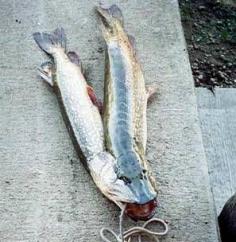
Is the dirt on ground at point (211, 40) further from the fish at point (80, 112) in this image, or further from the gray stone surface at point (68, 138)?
the fish at point (80, 112)

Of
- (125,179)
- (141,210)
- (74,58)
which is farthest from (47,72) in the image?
(141,210)

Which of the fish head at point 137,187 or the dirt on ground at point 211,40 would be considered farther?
the dirt on ground at point 211,40

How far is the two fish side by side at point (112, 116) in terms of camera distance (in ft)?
8.90

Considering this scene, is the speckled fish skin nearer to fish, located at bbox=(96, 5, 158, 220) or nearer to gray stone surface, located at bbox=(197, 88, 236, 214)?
fish, located at bbox=(96, 5, 158, 220)

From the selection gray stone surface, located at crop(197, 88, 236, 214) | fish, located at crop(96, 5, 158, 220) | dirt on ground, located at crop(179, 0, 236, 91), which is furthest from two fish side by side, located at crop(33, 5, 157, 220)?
dirt on ground, located at crop(179, 0, 236, 91)

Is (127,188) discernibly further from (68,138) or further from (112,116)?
(68,138)

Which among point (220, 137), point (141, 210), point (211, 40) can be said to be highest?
point (141, 210)

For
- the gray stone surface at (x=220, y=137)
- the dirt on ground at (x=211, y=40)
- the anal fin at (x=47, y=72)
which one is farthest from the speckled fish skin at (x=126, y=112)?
the dirt on ground at (x=211, y=40)

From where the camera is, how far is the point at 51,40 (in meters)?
3.50

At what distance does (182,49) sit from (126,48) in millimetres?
377

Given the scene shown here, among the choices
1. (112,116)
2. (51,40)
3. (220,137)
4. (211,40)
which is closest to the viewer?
(112,116)

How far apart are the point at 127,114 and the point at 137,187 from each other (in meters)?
0.42

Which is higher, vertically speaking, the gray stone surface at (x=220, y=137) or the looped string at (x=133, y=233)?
the looped string at (x=133, y=233)

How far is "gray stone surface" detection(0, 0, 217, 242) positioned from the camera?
2846 millimetres
